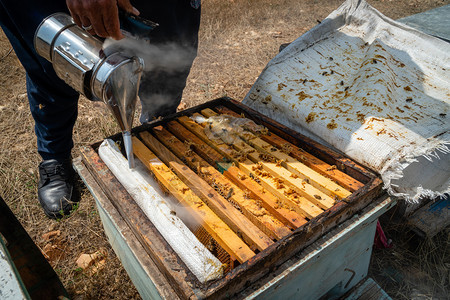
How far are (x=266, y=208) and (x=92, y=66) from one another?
3.32 ft

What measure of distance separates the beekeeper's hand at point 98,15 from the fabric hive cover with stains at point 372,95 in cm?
129

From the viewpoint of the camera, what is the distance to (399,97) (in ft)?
6.86

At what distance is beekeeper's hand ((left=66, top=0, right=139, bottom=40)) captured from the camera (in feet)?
4.34

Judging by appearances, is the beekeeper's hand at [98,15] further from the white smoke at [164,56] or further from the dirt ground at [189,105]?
the dirt ground at [189,105]

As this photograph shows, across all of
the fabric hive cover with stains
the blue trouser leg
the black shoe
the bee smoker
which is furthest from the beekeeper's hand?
the black shoe

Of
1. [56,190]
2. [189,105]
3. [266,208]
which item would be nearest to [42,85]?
[56,190]

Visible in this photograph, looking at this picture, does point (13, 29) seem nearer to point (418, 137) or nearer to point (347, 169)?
point (347, 169)

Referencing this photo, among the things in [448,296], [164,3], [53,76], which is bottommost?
[448,296]

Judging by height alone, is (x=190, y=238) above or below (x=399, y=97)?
below

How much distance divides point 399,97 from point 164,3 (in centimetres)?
172

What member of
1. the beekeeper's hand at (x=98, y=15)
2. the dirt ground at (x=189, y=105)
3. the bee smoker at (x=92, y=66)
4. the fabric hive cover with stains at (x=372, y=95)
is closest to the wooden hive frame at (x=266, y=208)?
the fabric hive cover with stains at (x=372, y=95)

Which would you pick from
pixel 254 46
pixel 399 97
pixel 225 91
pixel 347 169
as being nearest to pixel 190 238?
pixel 347 169

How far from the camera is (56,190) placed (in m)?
2.51

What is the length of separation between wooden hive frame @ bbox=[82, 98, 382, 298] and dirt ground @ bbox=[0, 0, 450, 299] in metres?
0.86
